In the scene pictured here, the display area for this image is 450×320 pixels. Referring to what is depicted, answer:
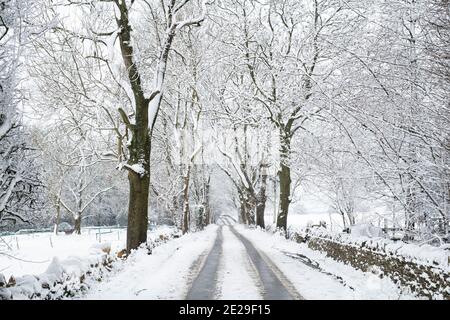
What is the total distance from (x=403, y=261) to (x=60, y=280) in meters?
7.38

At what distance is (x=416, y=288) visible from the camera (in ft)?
26.7

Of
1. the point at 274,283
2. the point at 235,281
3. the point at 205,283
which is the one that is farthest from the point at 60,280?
the point at 274,283

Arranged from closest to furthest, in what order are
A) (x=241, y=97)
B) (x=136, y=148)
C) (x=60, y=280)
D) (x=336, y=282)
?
1. (x=60, y=280)
2. (x=336, y=282)
3. (x=136, y=148)
4. (x=241, y=97)

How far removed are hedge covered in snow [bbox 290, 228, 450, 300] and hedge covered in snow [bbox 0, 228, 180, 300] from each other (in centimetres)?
701

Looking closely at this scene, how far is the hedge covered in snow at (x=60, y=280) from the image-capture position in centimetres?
620

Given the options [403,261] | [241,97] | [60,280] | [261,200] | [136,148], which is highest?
[241,97]

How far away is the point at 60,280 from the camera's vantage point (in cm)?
741

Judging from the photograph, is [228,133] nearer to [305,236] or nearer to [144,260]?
[305,236]

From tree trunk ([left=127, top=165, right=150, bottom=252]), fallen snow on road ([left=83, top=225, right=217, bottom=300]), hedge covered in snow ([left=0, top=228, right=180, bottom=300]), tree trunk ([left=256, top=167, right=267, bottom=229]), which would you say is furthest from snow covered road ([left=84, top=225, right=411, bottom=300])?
tree trunk ([left=256, top=167, right=267, bottom=229])

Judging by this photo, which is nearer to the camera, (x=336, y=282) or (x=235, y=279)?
(x=336, y=282)

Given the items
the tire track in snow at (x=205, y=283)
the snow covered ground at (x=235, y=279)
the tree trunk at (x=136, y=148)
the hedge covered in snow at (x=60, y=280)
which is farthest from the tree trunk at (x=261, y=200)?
the hedge covered in snow at (x=60, y=280)

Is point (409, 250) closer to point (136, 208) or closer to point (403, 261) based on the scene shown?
point (403, 261)

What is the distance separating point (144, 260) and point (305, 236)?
10217 mm
